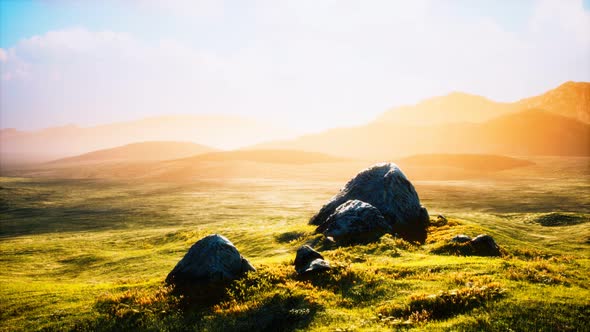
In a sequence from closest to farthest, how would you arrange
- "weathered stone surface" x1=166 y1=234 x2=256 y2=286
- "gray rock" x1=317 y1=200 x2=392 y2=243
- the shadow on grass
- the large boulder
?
the shadow on grass
"weathered stone surface" x1=166 y1=234 x2=256 y2=286
"gray rock" x1=317 y1=200 x2=392 y2=243
the large boulder

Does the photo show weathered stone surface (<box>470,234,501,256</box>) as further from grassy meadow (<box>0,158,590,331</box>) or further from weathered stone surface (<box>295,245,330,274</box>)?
weathered stone surface (<box>295,245,330,274</box>)

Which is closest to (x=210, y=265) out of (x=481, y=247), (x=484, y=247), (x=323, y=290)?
(x=323, y=290)

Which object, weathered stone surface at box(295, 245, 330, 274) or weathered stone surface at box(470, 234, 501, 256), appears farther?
weathered stone surface at box(470, 234, 501, 256)

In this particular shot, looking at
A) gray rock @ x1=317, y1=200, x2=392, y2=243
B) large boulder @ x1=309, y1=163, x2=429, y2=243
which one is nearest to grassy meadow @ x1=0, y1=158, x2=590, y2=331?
gray rock @ x1=317, y1=200, x2=392, y2=243

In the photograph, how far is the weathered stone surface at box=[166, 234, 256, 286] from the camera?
21578mm

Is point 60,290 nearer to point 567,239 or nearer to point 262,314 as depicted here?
point 262,314

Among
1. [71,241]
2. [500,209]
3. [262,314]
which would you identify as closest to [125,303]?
[262,314]

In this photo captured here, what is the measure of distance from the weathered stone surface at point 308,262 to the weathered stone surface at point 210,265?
2994 millimetres

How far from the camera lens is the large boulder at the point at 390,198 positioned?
37844 mm

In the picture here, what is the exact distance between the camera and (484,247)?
91.5ft

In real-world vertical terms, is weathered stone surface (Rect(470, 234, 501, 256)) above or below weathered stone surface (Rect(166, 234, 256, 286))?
below

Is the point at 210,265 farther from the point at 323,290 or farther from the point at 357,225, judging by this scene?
the point at 357,225

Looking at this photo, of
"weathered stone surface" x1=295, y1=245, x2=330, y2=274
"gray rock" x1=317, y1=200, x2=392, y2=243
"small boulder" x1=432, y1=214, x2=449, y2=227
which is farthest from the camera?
"small boulder" x1=432, y1=214, x2=449, y2=227

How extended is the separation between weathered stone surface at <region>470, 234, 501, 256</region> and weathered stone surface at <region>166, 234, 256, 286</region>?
17413 millimetres
